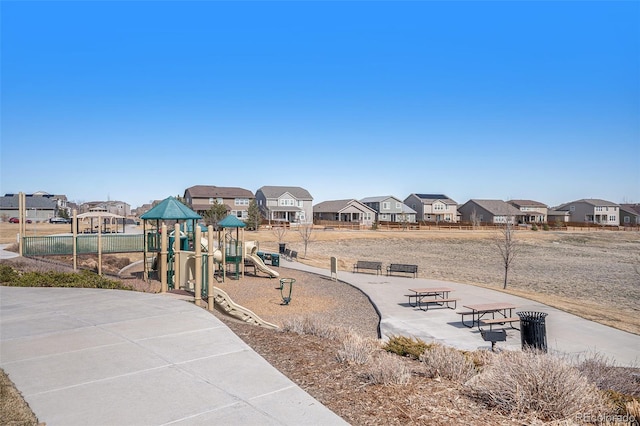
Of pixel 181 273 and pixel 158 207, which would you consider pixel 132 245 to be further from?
pixel 181 273

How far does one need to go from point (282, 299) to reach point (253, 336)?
9.86 metres

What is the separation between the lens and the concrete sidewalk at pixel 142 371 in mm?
4766

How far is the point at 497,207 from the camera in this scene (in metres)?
95.2

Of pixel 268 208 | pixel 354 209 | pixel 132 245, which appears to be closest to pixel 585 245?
pixel 354 209

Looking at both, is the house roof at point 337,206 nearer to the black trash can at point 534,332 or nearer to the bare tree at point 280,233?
the bare tree at point 280,233

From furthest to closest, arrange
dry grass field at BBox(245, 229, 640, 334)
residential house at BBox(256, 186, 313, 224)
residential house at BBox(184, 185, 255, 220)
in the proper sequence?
residential house at BBox(256, 186, 313, 224) < residential house at BBox(184, 185, 255, 220) < dry grass field at BBox(245, 229, 640, 334)

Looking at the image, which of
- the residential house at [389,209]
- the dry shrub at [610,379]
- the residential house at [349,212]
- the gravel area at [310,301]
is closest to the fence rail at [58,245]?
the gravel area at [310,301]

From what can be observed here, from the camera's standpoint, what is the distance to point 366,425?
4.54m

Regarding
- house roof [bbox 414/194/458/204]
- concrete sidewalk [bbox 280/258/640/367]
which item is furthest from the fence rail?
house roof [bbox 414/194/458/204]

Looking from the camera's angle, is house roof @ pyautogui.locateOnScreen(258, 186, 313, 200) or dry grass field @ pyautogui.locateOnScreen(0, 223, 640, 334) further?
house roof @ pyautogui.locateOnScreen(258, 186, 313, 200)

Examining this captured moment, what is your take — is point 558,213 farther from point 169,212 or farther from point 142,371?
point 142,371

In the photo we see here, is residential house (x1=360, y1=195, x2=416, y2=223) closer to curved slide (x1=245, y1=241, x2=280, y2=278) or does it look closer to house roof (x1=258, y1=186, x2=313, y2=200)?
house roof (x1=258, y1=186, x2=313, y2=200)

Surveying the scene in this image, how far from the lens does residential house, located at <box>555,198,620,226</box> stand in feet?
333

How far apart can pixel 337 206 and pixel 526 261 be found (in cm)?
4852
